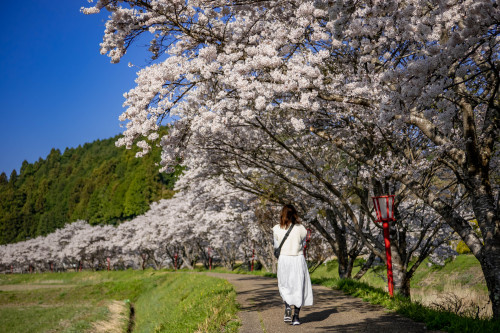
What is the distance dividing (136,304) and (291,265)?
65.8 ft

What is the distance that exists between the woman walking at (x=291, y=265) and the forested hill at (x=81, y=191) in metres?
50.6

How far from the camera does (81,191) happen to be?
102 m

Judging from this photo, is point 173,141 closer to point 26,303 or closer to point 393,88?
point 393,88

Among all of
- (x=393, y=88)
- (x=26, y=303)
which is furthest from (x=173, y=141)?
(x=26, y=303)

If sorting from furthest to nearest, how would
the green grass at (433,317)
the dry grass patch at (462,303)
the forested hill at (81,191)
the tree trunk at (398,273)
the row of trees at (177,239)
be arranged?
1. the forested hill at (81,191)
2. the row of trees at (177,239)
3. the tree trunk at (398,273)
4. the dry grass patch at (462,303)
5. the green grass at (433,317)

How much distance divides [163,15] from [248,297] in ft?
22.9

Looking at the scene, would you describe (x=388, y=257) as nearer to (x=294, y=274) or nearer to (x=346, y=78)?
(x=294, y=274)

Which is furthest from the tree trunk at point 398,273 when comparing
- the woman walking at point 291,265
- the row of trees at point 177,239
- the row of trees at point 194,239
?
the row of trees at point 177,239

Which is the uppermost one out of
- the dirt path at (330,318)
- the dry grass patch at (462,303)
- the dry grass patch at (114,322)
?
the dirt path at (330,318)

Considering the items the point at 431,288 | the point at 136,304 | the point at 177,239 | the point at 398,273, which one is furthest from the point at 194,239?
the point at 398,273

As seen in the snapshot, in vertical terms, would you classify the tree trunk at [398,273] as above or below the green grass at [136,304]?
above

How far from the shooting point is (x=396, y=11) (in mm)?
6793

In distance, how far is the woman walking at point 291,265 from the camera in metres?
6.38

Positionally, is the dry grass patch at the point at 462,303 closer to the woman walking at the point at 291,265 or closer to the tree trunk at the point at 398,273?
the tree trunk at the point at 398,273
